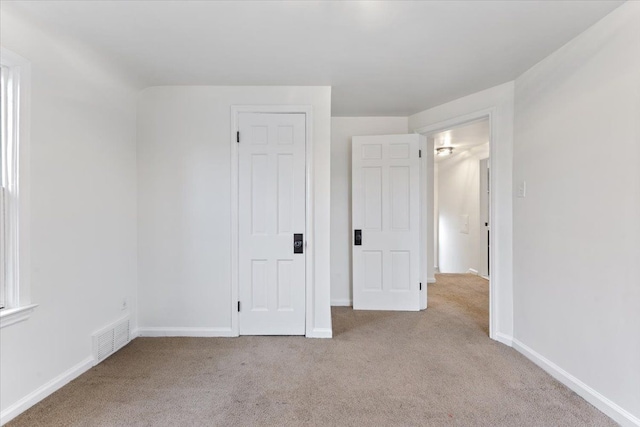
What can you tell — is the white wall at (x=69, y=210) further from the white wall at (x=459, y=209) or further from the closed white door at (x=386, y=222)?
the white wall at (x=459, y=209)

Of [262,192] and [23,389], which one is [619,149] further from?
[23,389]

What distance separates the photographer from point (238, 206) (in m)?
2.99

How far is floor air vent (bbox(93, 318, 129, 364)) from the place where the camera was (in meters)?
2.47

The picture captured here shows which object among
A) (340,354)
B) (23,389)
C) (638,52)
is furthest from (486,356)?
(23,389)

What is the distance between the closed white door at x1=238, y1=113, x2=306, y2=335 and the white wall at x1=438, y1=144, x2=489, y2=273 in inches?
162

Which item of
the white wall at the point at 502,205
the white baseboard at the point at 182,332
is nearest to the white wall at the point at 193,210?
the white baseboard at the point at 182,332

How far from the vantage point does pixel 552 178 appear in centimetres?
232

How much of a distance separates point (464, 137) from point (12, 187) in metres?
5.31

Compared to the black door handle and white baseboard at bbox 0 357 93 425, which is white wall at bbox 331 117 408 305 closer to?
the black door handle

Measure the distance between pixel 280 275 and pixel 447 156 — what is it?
4734mm

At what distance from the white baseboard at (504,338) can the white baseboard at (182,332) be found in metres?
2.51

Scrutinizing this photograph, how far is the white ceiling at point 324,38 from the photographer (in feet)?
5.96

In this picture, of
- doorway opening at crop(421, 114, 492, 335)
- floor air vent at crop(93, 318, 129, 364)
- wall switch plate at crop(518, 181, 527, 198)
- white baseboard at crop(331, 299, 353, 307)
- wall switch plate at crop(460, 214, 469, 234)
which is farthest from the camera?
wall switch plate at crop(460, 214, 469, 234)

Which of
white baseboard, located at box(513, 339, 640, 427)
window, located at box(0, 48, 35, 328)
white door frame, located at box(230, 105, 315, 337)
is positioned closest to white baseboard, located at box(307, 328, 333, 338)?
white door frame, located at box(230, 105, 315, 337)
